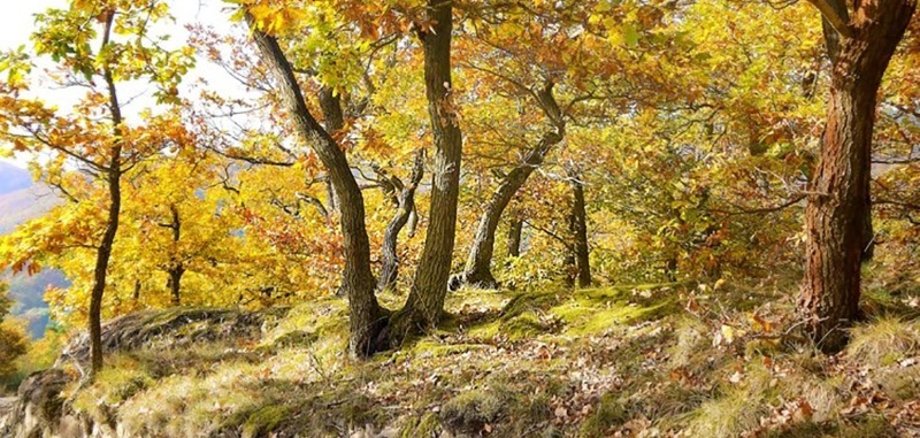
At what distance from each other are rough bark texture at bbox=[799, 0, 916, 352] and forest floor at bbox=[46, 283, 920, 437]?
0.79 feet

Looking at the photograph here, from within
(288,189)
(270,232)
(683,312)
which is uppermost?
(288,189)

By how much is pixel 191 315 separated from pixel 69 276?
11604mm

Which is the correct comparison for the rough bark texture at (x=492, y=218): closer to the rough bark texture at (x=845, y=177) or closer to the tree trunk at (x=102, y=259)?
the tree trunk at (x=102, y=259)

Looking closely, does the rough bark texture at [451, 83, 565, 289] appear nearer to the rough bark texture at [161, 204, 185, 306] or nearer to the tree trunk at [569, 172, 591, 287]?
the tree trunk at [569, 172, 591, 287]

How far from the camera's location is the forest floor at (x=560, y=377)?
3828 mm

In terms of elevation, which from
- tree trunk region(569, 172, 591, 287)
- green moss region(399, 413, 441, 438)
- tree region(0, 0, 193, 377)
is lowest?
green moss region(399, 413, 441, 438)

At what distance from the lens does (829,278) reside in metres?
4.09

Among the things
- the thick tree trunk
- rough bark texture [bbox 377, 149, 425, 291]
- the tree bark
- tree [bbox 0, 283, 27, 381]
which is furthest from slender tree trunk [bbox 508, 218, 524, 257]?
tree [bbox 0, 283, 27, 381]

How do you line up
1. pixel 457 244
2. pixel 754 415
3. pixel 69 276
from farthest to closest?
pixel 69 276
pixel 457 244
pixel 754 415

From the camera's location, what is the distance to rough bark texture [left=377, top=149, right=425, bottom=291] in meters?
11.6

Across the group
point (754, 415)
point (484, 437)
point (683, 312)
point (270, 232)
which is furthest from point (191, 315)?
point (754, 415)

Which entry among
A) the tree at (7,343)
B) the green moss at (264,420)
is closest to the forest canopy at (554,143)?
the green moss at (264,420)

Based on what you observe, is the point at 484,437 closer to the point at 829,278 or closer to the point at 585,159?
the point at 829,278

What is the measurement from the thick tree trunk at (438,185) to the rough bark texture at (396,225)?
12.1ft
